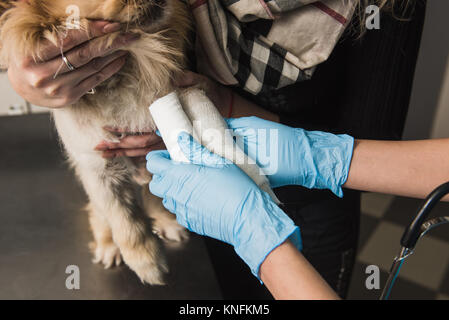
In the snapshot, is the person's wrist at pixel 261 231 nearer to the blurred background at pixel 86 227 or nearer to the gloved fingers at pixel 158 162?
the gloved fingers at pixel 158 162

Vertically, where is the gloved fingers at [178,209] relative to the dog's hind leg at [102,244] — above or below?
above

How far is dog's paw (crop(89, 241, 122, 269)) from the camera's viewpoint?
858 mm

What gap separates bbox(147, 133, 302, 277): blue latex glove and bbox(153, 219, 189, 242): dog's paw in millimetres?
371

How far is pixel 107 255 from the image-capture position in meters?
0.86

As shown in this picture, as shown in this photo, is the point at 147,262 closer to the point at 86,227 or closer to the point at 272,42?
the point at 86,227

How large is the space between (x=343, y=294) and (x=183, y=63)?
743mm

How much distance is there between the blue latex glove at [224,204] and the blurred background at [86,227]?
0.91 feet

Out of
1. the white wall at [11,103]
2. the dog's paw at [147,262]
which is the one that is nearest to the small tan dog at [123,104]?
the dog's paw at [147,262]

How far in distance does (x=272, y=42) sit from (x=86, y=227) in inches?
26.3

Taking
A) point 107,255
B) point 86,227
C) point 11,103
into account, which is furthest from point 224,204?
point 11,103

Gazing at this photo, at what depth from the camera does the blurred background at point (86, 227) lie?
2.62 ft
